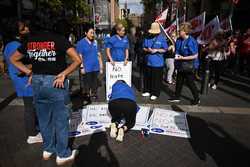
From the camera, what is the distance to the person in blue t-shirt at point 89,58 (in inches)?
260

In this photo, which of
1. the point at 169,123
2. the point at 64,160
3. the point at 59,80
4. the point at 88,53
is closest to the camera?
the point at 59,80

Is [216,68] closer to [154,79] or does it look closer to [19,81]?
[154,79]

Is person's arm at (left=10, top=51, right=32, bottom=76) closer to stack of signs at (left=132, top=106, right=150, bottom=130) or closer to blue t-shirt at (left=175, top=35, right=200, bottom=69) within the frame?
stack of signs at (left=132, top=106, right=150, bottom=130)

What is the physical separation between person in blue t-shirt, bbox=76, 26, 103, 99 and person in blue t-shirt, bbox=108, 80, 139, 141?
170 cm

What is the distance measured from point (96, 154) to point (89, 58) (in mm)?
2731

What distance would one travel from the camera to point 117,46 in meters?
7.07

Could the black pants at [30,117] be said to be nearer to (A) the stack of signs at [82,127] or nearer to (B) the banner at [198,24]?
(A) the stack of signs at [82,127]

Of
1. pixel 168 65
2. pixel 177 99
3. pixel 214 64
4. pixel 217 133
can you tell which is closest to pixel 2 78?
pixel 168 65

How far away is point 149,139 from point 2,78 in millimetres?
7232

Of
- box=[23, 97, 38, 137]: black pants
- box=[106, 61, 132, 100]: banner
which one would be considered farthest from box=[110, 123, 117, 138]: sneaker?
box=[106, 61, 132, 100]: banner

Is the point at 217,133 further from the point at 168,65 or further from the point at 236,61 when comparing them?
the point at 236,61

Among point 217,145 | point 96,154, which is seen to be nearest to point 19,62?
point 96,154

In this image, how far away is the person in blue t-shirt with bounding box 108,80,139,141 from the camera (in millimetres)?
4844

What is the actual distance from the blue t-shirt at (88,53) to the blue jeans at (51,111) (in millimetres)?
2720
